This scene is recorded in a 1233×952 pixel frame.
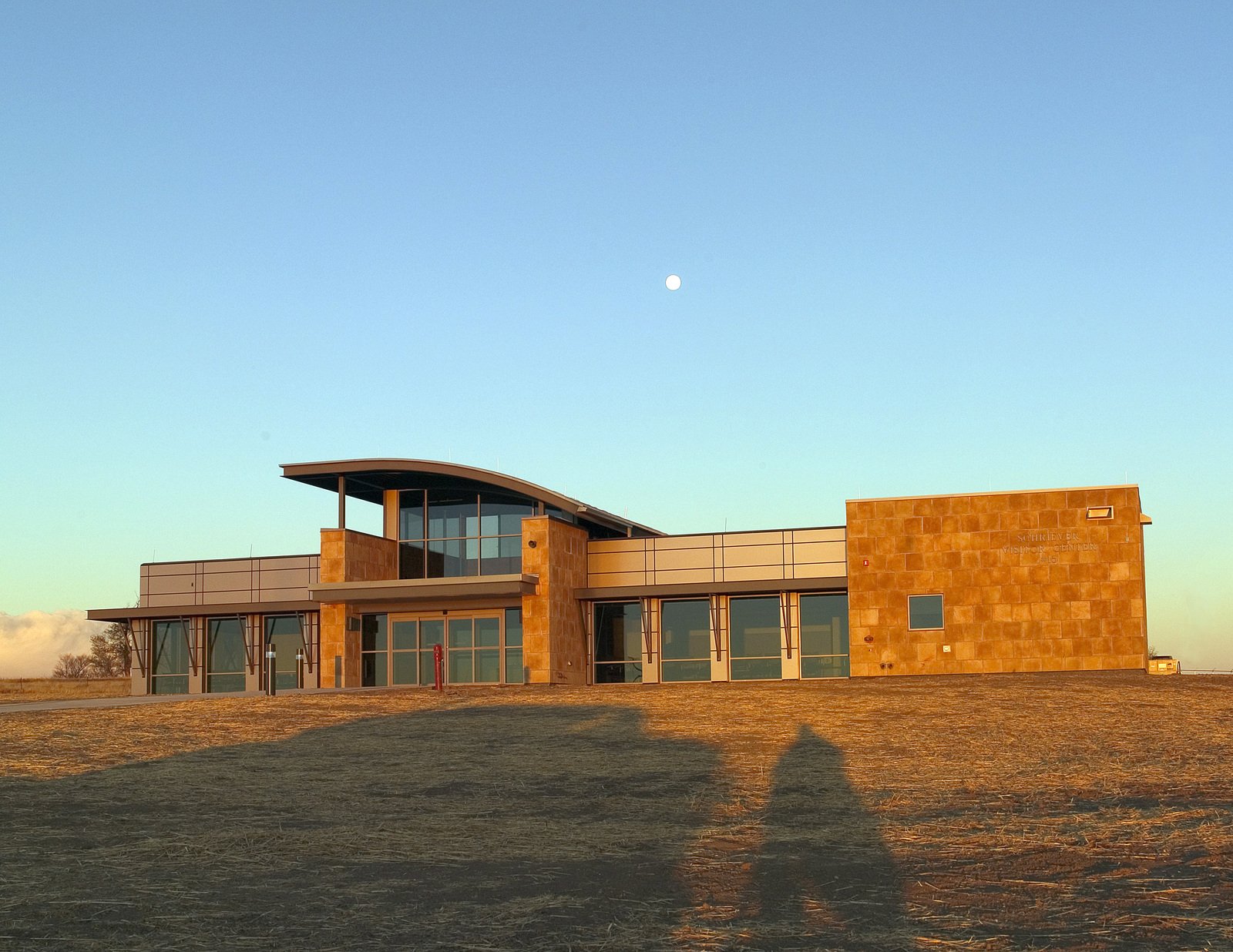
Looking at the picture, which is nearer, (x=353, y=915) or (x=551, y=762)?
(x=353, y=915)

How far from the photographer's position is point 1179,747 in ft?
58.3

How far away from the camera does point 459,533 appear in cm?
4397

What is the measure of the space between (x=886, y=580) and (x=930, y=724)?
19.7m

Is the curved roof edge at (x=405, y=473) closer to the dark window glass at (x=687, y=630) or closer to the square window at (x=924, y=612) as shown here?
the dark window glass at (x=687, y=630)

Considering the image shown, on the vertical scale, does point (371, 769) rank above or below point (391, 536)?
below

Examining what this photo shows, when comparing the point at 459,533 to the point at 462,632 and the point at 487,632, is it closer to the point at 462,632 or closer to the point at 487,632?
the point at 462,632

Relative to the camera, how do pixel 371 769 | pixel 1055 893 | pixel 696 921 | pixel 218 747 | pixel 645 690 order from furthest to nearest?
pixel 645 690, pixel 218 747, pixel 371 769, pixel 1055 893, pixel 696 921

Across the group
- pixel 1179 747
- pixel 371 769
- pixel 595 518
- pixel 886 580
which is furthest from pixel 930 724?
pixel 595 518

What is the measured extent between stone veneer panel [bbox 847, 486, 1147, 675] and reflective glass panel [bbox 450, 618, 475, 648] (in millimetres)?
12496

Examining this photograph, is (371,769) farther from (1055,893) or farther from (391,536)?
(391,536)

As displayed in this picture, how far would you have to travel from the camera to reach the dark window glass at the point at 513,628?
42.7 metres

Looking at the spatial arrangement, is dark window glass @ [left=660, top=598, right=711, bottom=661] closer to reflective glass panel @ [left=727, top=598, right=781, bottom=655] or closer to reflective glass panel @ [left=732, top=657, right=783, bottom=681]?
reflective glass panel @ [left=727, top=598, right=781, bottom=655]

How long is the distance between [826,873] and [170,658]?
4179 centimetres

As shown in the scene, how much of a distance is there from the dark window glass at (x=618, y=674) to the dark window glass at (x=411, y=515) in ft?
Answer: 25.1
